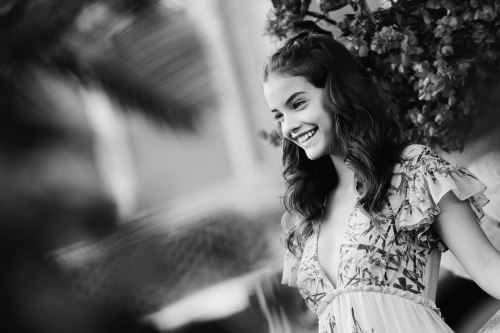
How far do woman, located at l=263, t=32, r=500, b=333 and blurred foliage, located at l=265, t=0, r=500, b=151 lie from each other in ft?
1.15

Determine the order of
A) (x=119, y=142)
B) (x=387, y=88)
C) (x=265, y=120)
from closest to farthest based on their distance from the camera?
(x=387, y=88), (x=119, y=142), (x=265, y=120)

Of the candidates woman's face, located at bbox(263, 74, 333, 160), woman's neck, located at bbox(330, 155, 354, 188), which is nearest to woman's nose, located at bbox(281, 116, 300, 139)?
woman's face, located at bbox(263, 74, 333, 160)

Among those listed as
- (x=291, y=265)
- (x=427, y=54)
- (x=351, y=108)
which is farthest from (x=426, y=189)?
(x=427, y=54)

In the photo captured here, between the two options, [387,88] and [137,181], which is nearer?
[387,88]

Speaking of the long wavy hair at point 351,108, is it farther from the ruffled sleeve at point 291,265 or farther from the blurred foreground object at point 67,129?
the blurred foreground object at point 67,129

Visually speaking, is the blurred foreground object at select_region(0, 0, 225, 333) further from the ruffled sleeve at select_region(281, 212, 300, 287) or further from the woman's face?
the woman's face

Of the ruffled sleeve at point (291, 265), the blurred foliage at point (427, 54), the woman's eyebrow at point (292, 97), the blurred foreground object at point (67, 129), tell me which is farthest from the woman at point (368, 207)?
the blurred foreground object at point (67, 129)

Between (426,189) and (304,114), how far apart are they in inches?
11.7

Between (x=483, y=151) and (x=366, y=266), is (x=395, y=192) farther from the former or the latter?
(x=483, y=151)

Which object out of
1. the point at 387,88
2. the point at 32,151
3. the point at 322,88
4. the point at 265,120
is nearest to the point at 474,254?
the point at 322,88

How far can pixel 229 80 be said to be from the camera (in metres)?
2.35

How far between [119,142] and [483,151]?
1.18 m

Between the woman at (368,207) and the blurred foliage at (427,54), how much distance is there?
349 millimetres

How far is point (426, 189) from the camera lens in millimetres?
1324
